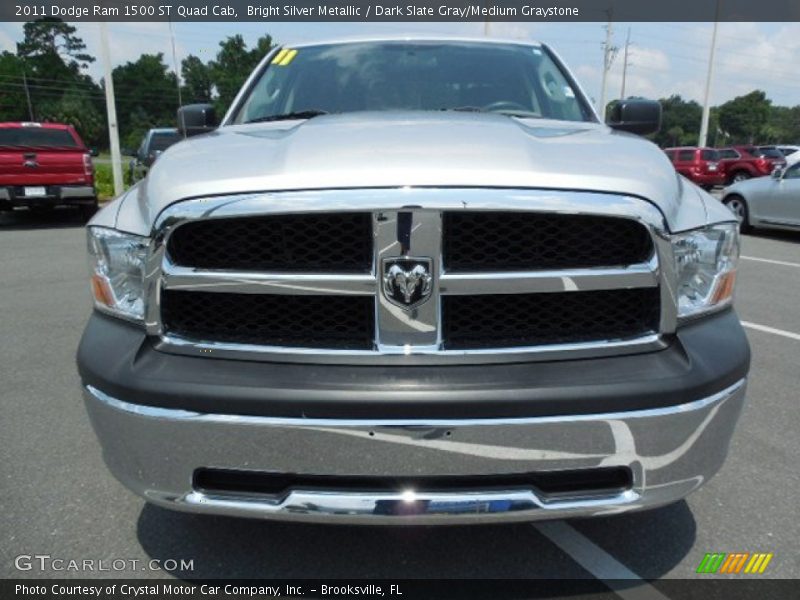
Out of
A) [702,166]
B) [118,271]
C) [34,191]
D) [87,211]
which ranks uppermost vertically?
[118,271]

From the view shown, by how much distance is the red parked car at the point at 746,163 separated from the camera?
2377 cm

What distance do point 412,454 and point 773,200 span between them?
37.5 feet

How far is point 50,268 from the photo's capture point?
7449 millimetres

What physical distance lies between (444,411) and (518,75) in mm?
2239

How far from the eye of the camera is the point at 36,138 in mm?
11320

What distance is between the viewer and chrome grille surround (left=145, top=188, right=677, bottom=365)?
166cm

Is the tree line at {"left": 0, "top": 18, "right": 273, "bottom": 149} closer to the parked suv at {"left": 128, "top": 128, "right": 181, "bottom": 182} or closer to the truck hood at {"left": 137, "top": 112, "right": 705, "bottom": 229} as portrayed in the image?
the parked suv at {"left": 128, "top": 128, "right": 181, "bottom": 182}

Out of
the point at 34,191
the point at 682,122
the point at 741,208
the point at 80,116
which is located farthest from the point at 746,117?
the point at 34,191

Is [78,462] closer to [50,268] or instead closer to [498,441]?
[498,441]

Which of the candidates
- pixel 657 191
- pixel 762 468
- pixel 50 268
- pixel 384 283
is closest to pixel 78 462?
pixel 384 283

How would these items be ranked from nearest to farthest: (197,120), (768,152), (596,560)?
1. (596,560)
2. (197,120)
3. (768,152)

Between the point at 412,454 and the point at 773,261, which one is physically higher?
the point at 412,454

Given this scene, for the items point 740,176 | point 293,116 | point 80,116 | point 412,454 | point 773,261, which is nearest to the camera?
point 412,454

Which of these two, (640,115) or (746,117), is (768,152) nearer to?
(640,115)
